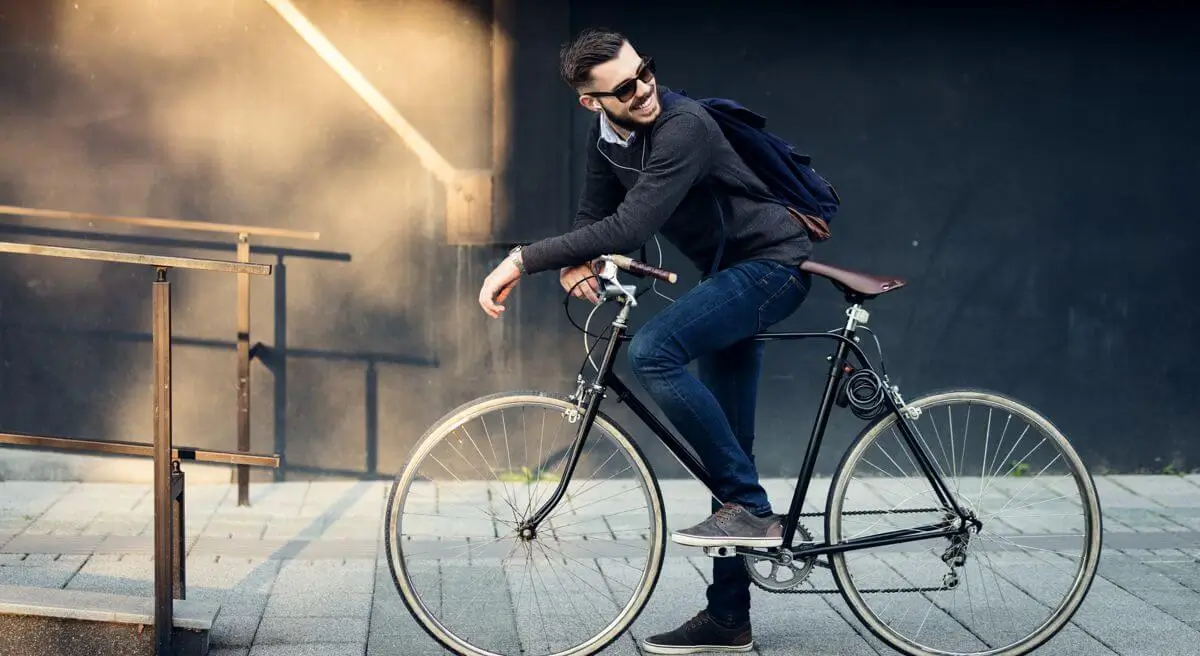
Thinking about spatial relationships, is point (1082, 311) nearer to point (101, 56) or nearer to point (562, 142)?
point (562, 142)

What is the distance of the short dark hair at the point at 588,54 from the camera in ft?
12.6

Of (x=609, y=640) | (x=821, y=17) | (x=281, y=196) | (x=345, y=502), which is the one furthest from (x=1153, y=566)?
(x=281, y=196)

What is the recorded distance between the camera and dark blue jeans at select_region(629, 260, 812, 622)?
12.8ft

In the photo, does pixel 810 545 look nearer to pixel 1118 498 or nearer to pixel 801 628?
pixel 801 628

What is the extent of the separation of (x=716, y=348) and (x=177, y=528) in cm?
172

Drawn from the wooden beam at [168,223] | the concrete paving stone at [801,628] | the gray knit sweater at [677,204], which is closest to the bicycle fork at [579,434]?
the gray knit sweater at [677,204]

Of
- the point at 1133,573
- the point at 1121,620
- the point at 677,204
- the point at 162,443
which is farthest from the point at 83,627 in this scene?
the point at 1133,573

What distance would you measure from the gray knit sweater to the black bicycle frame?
26 centimetres

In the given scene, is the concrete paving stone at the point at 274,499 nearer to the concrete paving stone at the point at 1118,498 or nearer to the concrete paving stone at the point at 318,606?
the concrete paving stone at the point at 318,606

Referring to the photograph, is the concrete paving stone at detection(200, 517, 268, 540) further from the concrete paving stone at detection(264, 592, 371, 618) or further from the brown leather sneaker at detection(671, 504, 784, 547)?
the brown leather sneaker at detection(671, 504, 784, 547)

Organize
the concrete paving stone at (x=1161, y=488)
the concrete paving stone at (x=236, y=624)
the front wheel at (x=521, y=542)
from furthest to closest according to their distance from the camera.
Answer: the concrete paving stone at (x=1161, y=488) → the concrete paving stone at (x=236, y=624) → the front wheel at (x=521, y=542)

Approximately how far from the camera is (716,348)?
3.99m

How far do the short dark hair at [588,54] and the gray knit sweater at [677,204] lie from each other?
0.76 feet

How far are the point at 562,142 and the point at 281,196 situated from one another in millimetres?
1327
